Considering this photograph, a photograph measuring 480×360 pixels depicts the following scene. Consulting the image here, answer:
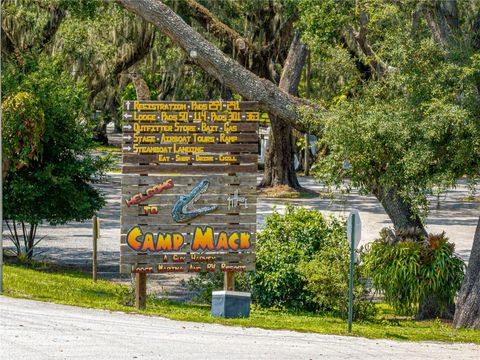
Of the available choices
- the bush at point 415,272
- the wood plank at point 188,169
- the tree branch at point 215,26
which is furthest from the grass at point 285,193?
the wood plank at point 188,169

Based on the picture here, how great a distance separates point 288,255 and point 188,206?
242 centimetres

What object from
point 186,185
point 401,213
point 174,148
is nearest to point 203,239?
point 186,185

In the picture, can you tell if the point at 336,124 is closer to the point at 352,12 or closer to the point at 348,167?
the point at 348,167

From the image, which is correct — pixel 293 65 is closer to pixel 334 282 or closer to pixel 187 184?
pixel 334 282

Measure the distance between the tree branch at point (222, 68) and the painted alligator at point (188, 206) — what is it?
405 centimetres

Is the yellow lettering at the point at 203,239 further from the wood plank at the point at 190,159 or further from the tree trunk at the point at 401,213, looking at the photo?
the tree trunk at the point at 401,213

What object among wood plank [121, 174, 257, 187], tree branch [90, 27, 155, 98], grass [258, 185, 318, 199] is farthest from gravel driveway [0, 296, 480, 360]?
grass [258, 185, 318, 199]

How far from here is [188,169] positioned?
17.3 meters

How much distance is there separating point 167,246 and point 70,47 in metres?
31.0

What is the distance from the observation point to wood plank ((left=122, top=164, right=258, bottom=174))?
17.2m

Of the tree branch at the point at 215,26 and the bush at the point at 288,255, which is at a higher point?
the tree branch at the point at 215,26

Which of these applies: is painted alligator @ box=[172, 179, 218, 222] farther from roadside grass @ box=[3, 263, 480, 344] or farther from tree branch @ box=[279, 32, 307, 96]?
tree branch @ box=[279, 32, 307, 96]

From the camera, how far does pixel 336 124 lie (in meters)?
18.2

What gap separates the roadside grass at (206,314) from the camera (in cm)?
1586
